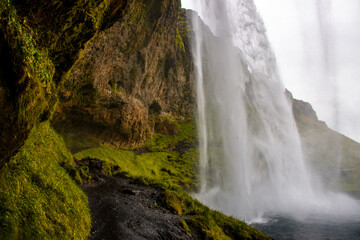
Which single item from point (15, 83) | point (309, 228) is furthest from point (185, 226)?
point (309, 228)

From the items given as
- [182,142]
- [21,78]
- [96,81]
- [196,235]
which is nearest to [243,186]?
[182,142]

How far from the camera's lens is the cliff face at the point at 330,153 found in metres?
48.5

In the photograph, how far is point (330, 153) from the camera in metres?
59.4

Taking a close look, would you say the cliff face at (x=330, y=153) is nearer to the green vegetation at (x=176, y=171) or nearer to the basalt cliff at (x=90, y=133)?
the green vegetation at (x=176, y=171)

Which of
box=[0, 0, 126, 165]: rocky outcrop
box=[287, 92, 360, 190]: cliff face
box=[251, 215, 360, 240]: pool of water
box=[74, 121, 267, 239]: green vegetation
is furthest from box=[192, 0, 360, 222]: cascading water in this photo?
box=[287, 92, 360, 190]: cliff face

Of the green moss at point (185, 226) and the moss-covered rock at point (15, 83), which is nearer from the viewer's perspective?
the moss-covered rock at point (15, 83)

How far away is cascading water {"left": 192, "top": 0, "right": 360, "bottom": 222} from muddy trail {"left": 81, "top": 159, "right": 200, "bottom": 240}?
1009 cm

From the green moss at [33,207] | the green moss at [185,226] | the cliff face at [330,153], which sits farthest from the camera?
the cliff face at [330,153]

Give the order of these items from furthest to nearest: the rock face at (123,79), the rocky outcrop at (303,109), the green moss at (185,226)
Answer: the rocky outcrop at (303,109), the rock face at (123,79), the green moss at (185,226)

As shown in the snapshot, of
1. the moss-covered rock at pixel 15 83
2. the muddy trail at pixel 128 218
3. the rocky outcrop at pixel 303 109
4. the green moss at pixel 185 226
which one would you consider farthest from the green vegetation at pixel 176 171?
the rocky outcrop at pixel 303 109

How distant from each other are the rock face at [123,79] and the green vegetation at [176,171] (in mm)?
1954

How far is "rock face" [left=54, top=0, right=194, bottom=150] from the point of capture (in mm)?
15188

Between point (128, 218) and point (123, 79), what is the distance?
15751 millimetres

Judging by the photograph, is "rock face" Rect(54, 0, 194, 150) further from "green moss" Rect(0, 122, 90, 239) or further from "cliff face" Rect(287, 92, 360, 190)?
"cliff face" Rect(287, 92, 360, 190)
